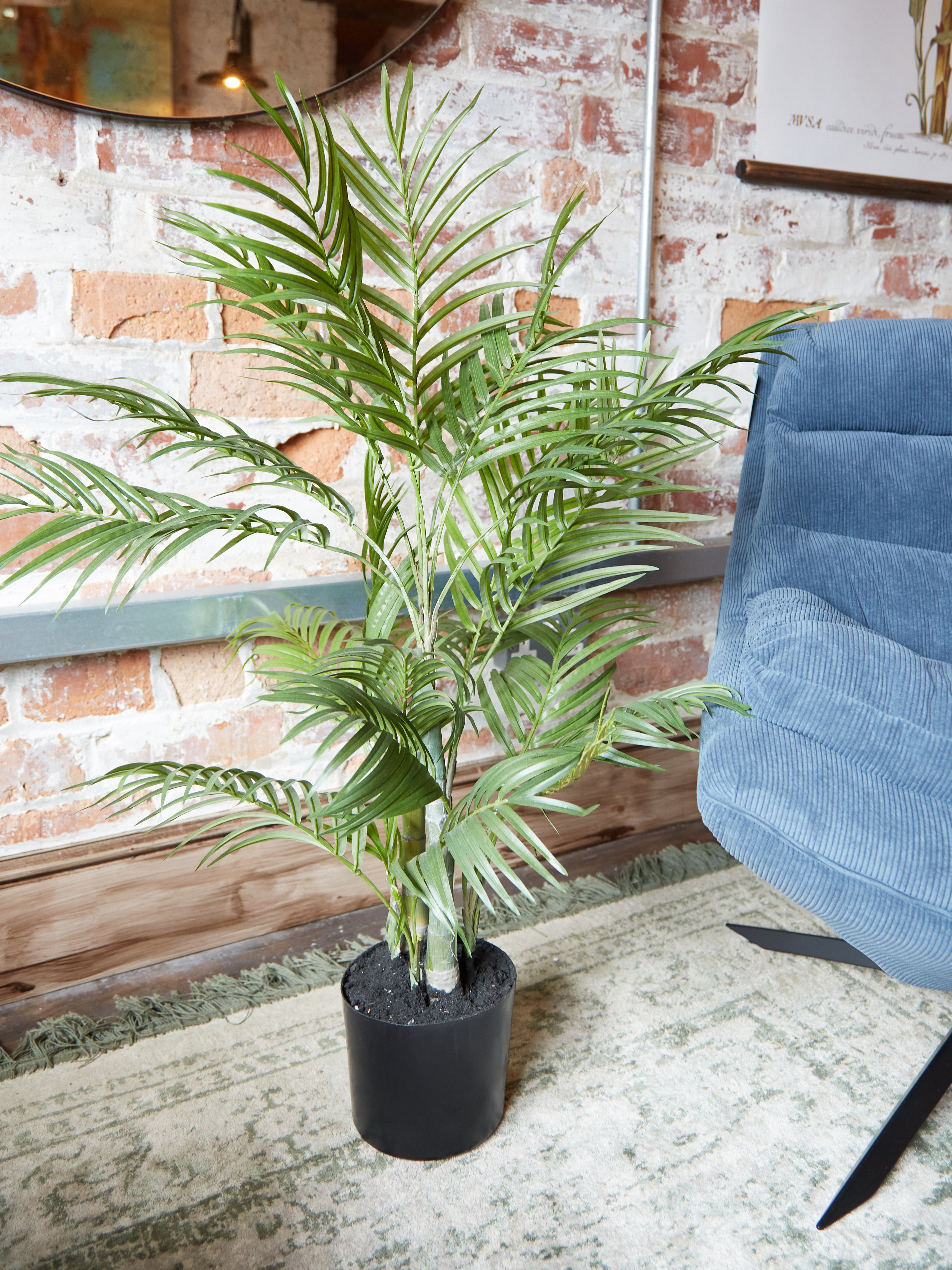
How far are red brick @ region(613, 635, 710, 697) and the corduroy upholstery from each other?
47 centimetres

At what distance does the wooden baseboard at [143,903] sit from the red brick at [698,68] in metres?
1.10

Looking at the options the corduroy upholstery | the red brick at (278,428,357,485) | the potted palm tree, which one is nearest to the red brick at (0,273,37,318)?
the potted palm tree

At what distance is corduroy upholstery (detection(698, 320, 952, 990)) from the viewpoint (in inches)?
32.7

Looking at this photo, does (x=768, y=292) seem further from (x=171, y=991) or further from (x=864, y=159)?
(x=171, y=991)

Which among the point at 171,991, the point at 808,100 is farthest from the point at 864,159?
the point at 171,991

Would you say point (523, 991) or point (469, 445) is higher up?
point (469, 445)

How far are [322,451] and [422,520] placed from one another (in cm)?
47

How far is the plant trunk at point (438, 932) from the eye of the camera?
996 mm

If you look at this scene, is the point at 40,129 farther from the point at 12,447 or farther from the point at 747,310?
the point at 747,310

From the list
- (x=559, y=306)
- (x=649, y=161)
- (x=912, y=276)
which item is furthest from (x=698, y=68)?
(x=912, y=276)

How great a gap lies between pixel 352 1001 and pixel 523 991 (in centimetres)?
38

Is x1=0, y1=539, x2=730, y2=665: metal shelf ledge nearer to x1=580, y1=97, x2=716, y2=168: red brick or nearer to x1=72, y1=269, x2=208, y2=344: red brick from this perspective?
x1=72, y1=269, x2=208, y2=344: red brick

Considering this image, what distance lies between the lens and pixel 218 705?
1333 mm

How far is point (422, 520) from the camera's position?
0.92m
